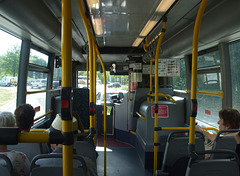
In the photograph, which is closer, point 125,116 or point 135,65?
point 135,65

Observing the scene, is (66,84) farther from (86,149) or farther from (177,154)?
(177,154)

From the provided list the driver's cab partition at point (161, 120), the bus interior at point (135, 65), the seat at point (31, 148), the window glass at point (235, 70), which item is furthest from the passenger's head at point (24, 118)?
the window glass at point (235, 70)

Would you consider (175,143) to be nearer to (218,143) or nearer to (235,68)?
(218,143)

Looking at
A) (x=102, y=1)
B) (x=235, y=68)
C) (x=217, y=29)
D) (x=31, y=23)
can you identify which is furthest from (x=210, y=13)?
(x=31, y=23)

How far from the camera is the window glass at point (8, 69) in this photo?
2.60 meters

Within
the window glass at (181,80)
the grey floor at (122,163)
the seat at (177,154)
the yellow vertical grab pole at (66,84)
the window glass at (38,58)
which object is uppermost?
the window glass at (38,58)

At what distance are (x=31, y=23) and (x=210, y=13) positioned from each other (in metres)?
2.28

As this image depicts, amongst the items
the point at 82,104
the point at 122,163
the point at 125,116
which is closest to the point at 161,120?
the point at 122,163

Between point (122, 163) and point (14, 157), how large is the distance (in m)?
3.00

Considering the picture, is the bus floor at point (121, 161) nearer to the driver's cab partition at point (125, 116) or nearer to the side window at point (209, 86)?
the driver's cab partition at point (125, 116)

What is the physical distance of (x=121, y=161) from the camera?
4.04 meters

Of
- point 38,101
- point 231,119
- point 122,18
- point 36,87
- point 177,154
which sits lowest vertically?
point 177,154

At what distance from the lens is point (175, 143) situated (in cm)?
213

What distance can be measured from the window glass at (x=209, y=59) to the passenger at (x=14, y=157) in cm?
337
